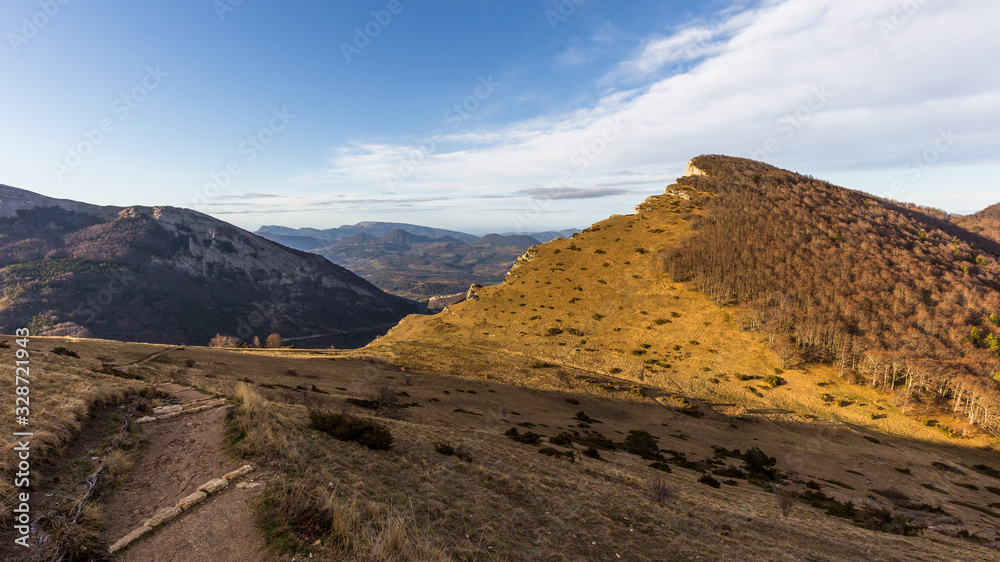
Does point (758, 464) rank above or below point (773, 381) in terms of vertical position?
below

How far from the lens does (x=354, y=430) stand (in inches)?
570

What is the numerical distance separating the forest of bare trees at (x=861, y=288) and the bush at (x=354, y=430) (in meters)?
70.6

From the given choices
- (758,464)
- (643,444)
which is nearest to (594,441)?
(643,444)

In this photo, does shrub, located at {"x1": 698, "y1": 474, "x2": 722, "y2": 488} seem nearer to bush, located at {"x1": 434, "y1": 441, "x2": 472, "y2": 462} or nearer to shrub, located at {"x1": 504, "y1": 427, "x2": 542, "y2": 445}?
shrub, located at {"x1": 504, "y1": 427, "x2": 542, "y2": 445}

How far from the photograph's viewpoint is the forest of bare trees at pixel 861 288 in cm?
5212

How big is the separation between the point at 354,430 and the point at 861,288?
95.6 m

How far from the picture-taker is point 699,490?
19234 mm

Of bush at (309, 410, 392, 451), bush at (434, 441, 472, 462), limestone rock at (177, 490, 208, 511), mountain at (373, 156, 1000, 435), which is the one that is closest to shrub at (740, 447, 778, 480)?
mountain at (373, 156, 1000, 435)

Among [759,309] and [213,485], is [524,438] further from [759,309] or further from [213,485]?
[759,309]

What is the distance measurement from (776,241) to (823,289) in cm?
1952

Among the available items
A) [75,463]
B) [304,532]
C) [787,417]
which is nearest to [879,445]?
[787,417]

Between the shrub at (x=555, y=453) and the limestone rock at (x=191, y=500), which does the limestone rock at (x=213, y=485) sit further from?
the shrub at (x=555, y=453)

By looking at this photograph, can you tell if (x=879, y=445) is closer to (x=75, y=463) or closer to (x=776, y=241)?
(x=776, y=241)

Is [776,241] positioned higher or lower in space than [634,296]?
higher
